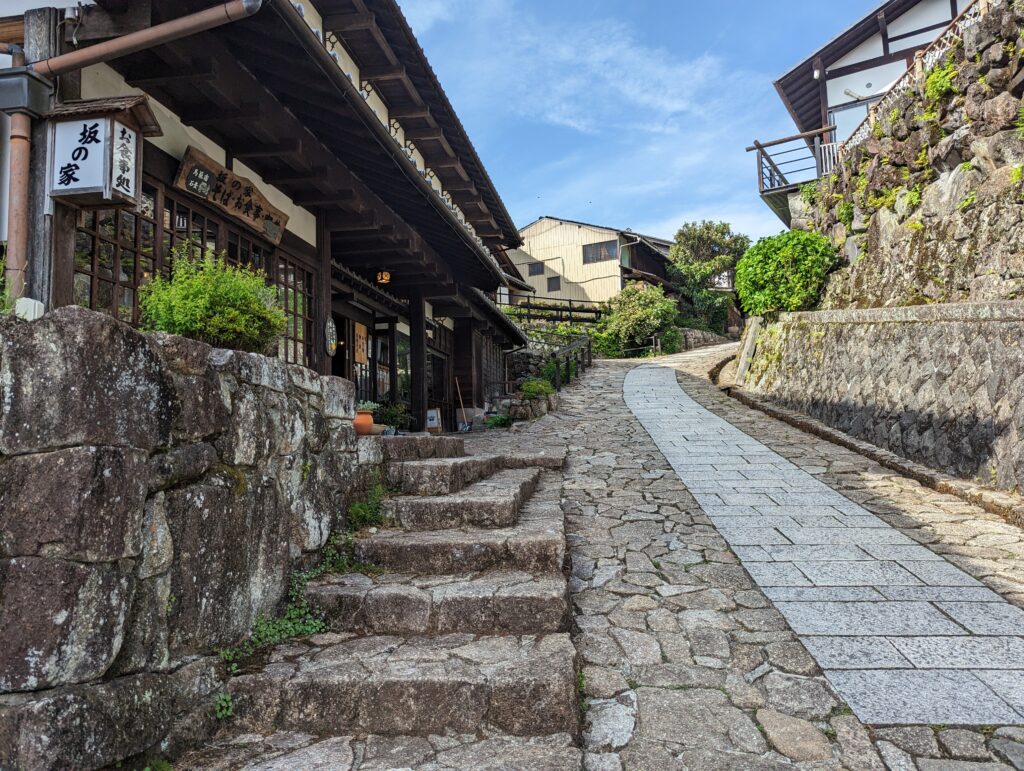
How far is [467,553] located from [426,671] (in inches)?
48.0

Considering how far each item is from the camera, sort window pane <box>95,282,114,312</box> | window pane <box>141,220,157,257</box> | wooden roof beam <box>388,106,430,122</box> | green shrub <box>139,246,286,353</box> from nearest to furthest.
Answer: green shrub <box>139,246,286,353</box>
window pane <box>95,282,114,312</box>
window pane <box>141,220,157,257</box>
wooden roof beam <box>388,106,430,122</box>

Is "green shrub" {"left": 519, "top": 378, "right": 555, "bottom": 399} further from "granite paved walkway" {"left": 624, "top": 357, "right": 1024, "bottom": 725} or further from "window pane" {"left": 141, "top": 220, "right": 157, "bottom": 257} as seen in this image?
"window pane" {"left": 141, "top": 220, "right": 157, "bottom": 257}

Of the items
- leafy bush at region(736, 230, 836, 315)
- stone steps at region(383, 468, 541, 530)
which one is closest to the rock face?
leafy bush at region(736, 230, 836, 315)

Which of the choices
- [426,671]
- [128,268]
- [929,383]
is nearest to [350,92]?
[128,268]

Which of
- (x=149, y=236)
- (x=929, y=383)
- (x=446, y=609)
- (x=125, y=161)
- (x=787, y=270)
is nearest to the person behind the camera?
(x=446, y=609)

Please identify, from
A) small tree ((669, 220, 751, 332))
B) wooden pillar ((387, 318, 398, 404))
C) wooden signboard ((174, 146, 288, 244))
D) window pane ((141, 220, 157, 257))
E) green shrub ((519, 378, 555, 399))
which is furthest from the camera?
small tree ((669, 220, 751, 332))

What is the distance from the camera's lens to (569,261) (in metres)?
37.0

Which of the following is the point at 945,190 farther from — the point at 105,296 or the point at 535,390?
the point at 105,296

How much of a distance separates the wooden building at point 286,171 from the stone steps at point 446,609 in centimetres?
276

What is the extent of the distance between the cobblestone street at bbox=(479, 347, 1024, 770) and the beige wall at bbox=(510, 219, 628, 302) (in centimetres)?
2776

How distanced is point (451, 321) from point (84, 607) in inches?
568

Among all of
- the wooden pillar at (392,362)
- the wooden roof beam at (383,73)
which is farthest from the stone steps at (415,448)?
the wooden roof beam at (383,73)

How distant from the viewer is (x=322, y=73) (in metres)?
4.91

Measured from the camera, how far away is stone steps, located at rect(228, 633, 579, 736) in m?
3.10
